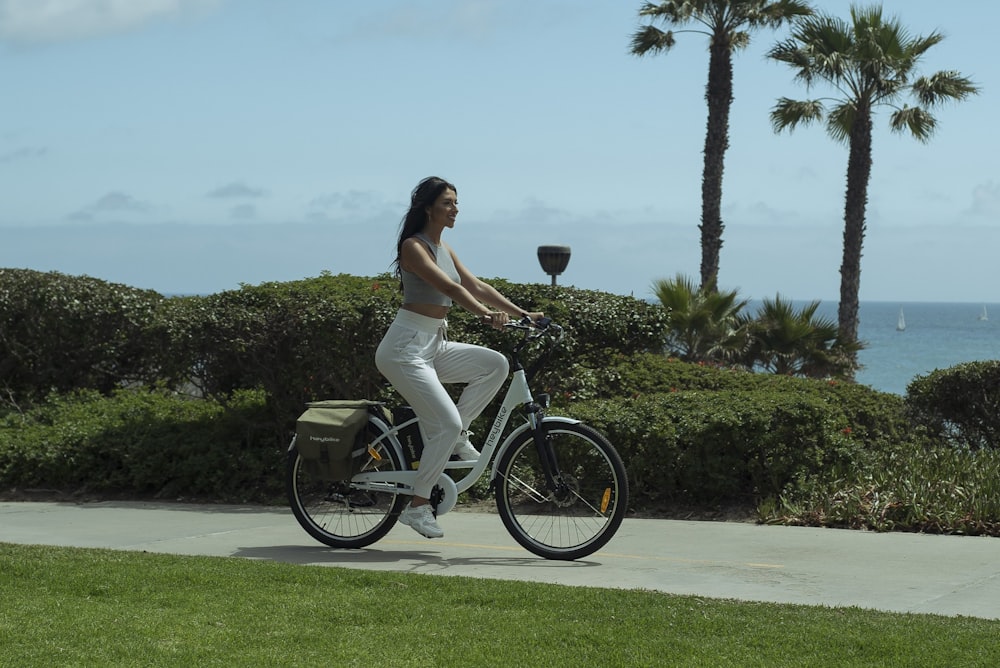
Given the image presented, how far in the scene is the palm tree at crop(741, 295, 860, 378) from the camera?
18.9m

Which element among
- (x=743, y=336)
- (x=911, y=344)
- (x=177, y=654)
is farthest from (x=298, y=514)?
(x=911, y=344)

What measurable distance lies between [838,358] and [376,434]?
43.2 ft

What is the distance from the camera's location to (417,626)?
5184 mm

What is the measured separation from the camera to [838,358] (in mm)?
18984

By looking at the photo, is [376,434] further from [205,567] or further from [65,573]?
[65,573]

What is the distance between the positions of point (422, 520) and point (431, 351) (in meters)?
0.95

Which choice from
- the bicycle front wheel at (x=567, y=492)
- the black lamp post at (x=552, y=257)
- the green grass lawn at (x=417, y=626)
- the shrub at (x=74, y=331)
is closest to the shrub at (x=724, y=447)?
the bicycle front wheel at (x=567, y=492)

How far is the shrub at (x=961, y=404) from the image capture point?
34.4 ft

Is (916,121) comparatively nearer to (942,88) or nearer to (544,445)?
(942,88)

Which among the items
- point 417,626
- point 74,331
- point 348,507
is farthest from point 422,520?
point 74,331

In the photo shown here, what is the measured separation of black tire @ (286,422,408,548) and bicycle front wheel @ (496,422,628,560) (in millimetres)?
661

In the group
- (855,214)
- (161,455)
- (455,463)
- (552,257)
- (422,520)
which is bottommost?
(422,520)

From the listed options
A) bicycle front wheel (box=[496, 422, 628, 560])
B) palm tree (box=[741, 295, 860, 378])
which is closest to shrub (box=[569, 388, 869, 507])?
bicycle front wheel (box=[496, 422, 628, 560])

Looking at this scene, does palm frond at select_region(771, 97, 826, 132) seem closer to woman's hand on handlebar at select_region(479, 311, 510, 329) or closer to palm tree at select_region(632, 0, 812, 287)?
palm tree at select_region(632, 0, 812, 287)
